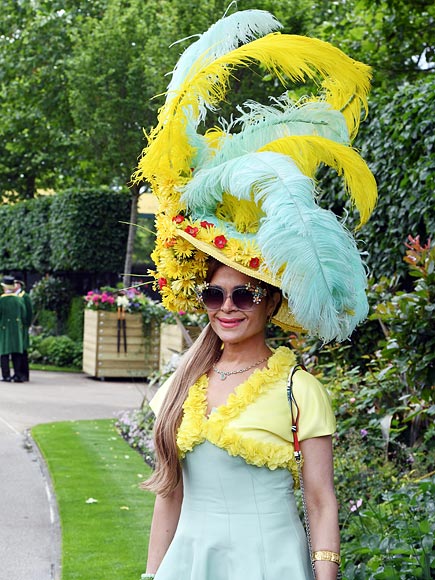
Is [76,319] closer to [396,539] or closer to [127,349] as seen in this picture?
[127,349]

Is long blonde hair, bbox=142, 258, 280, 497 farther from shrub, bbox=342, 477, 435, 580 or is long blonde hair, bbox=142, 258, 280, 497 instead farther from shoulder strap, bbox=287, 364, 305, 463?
shrub, bbox=342, 477, 435, 580

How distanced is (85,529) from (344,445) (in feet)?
6.33

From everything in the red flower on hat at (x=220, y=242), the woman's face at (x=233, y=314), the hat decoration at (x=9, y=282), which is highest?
the red flower on hat at (x=220, y=242)

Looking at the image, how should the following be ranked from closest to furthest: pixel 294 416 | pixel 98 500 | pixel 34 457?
pixel 294 416 → pixel 98 500 → pixel 34 457

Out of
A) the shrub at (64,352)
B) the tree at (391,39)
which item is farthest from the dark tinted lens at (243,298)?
the shrub at (64,352)

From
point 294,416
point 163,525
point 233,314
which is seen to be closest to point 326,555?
point 294,416

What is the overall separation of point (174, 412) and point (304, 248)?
67cm

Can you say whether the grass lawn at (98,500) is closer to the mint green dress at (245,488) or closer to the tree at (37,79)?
the mint green dress at (245,488)

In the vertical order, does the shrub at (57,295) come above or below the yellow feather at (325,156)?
below

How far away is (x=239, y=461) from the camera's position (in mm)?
2895

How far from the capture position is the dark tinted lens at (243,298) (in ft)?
10.00

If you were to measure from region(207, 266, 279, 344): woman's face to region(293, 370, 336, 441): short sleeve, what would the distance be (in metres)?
0.22

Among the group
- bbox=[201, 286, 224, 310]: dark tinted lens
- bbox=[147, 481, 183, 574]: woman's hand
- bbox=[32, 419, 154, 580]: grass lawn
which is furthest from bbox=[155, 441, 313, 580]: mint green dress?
bbox=[32, 419, 154, 580]: grass lawn

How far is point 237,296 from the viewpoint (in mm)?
3051
